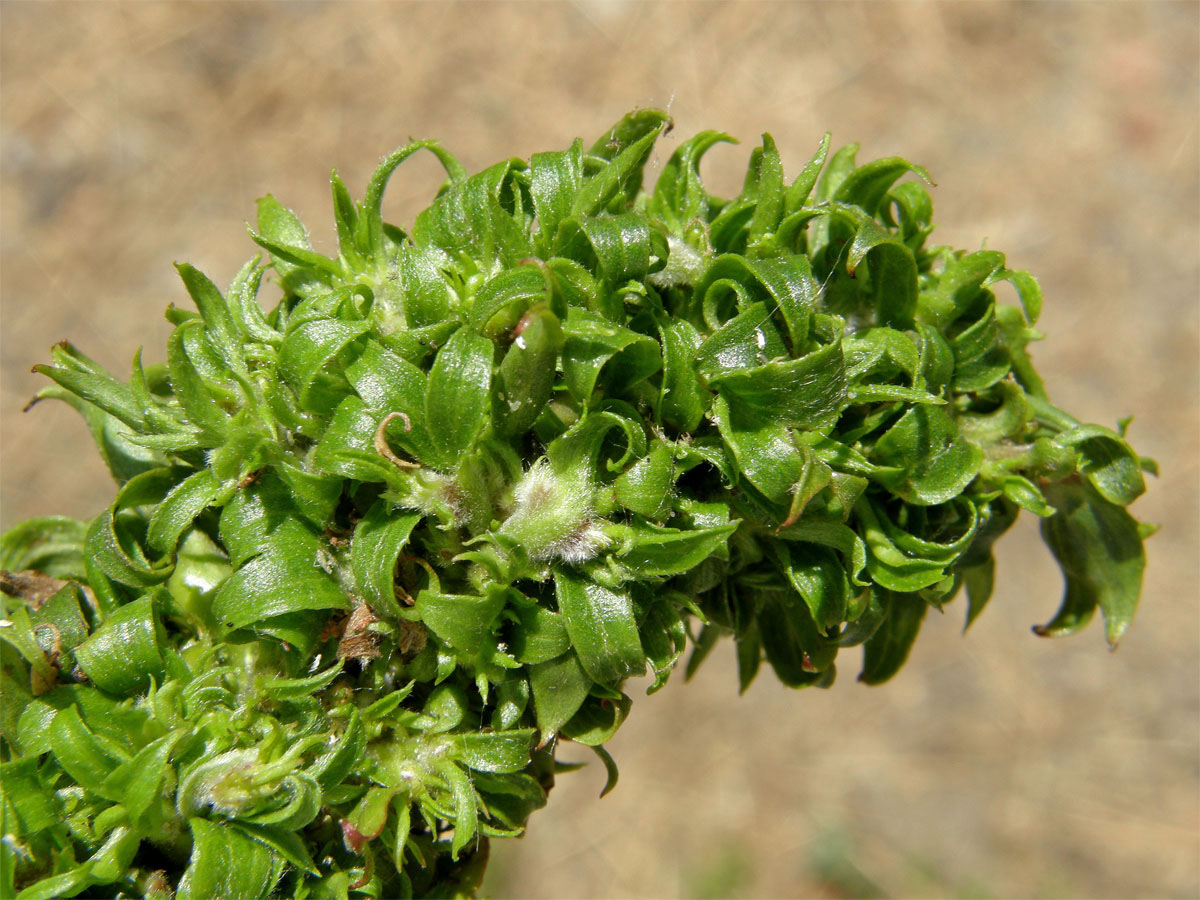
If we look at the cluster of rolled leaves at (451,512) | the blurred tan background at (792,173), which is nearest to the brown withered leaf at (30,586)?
the cluster of rolled leaves at (451,512)

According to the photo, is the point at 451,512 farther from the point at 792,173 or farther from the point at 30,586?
the point at 792,173

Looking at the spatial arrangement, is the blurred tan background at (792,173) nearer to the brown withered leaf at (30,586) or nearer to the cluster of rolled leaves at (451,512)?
the brown withered leaf at (30,586)

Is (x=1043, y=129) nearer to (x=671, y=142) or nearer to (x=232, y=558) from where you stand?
(x=671, y=142)

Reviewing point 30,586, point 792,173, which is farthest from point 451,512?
point 792,173

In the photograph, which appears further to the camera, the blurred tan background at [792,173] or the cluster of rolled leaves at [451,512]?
the blurred tan background at [792,173]

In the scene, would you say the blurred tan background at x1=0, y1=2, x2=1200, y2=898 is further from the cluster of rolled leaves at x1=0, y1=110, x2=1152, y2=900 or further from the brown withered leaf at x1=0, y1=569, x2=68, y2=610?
the cluster of rolled leaves at x1=0, y1=110, x2=1152, y2=900

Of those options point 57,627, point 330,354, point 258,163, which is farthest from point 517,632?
point 258,163
